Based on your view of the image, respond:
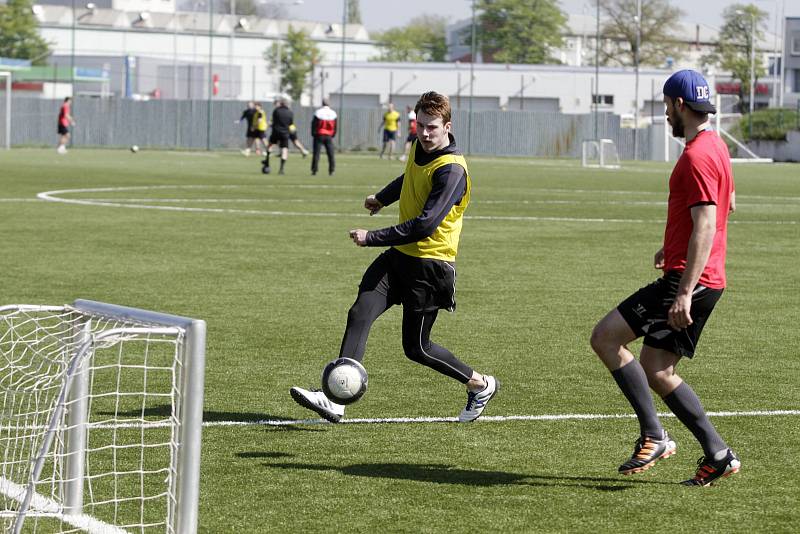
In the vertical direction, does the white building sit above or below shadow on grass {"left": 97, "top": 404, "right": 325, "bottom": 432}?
above

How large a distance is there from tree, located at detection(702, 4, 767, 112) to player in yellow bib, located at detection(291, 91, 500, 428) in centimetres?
11489

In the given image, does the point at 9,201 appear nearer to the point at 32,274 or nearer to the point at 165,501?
the point at 32,274

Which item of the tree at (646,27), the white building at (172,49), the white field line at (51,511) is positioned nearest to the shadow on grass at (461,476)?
the white field line at (51,511)

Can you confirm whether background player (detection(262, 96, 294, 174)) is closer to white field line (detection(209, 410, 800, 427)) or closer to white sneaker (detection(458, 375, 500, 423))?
white field line (detection(209, 410, 800, 427))

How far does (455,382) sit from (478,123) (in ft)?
196

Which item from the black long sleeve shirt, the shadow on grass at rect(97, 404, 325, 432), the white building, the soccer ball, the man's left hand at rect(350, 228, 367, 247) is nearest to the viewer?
the man's left hand at rect(350, 228, 367, 247)

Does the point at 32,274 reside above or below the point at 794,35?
below

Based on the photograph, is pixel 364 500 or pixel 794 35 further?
pixel 794 35

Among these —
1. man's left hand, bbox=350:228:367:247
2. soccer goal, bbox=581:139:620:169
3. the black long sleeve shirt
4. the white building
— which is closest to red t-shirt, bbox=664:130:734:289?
the black long sleeve shirt

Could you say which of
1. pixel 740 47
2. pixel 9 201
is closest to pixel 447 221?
pixel 9 201

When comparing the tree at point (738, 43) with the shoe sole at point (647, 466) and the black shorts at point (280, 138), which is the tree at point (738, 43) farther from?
the shoe sole at point (647, 466)

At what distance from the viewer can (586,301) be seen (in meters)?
13.5

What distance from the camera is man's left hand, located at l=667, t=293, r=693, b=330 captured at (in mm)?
6227

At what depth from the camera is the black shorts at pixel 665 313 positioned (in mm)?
6410
